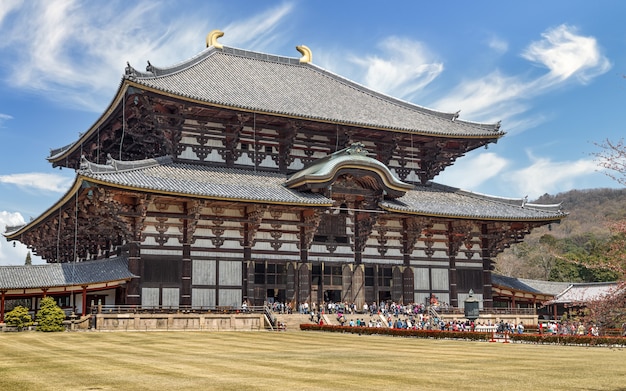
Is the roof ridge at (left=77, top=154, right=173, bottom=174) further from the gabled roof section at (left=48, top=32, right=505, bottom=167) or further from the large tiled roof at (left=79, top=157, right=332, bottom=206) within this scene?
the gabled roof section at (left=48, top=32, right=505, bottom=167)

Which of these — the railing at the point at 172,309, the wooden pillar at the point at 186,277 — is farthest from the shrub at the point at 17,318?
the wooden pillar at the point at 186,277

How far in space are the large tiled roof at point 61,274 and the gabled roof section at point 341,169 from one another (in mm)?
12548

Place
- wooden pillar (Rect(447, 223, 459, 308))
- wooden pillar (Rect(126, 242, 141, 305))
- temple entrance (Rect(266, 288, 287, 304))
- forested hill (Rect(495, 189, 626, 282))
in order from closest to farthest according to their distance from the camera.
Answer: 1. wooden pillar (Rect(126, 242, 141, 305))
2. temple entrance (Rect(266, 288, 287, 304))
3. wooden pillar (Rect(447, 223, 459, 308))
4. forested hill (Rect(495, 189, 626, 282))

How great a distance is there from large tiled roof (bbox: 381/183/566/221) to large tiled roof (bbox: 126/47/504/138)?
4891 millimetres

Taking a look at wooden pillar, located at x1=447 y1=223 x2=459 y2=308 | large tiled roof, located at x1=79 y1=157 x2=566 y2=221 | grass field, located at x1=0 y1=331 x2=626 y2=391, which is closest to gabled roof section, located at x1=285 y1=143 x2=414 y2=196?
large tiled roof, located at x1=79 y1=157 x2=566 y2=221

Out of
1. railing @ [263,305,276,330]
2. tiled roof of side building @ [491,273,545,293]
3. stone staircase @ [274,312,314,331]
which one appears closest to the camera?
railing @ [263,305,276,330]

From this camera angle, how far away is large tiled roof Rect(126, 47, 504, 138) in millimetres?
49406

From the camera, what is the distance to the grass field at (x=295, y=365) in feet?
58.0

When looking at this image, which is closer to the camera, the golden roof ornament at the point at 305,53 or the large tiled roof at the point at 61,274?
the large tiled roof at the point at 61,274

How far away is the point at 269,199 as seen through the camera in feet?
147

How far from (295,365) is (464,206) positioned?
1367 inches

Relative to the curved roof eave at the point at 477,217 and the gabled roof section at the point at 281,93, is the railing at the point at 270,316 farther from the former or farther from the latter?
the gabled roof section at the point at 281,93

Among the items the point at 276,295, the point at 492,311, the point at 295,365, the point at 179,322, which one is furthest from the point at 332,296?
the point at 295,365

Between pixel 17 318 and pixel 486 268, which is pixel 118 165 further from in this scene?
pixel 486 268
